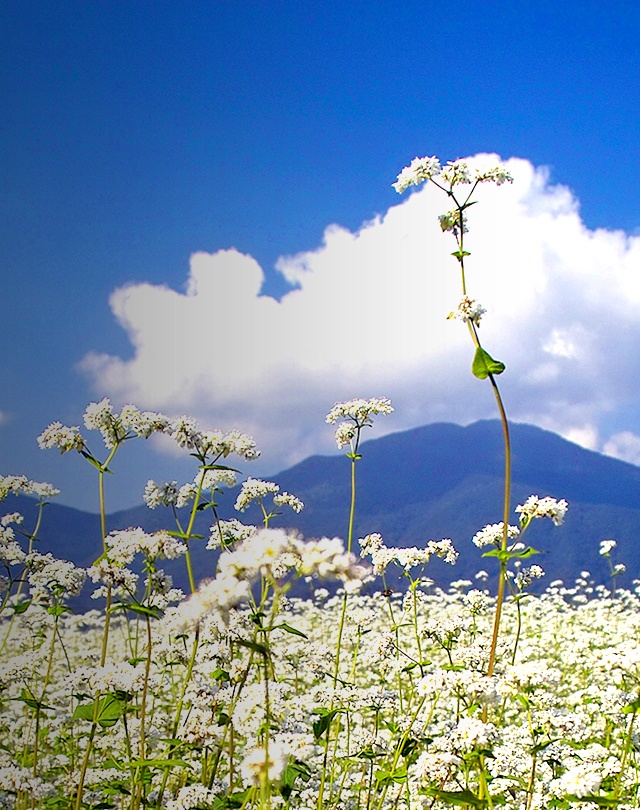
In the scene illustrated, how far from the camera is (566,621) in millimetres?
14312

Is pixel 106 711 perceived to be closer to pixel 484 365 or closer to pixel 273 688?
pixel 273 688

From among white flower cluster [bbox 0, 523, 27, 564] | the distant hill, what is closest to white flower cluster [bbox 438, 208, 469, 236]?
white flower cluster [bbox 0, 523, 27, 564]

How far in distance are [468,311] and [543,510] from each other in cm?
124

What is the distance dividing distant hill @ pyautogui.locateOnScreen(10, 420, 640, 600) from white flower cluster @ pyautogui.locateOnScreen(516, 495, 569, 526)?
193 ft

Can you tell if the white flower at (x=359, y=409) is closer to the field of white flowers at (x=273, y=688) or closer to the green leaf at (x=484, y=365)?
the field of white flowers at (x=273, y=688)

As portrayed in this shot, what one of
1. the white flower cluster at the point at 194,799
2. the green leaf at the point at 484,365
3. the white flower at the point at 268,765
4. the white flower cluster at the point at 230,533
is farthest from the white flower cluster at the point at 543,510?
the white flower cluster at the point at 194,799

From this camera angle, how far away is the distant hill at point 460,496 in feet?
301

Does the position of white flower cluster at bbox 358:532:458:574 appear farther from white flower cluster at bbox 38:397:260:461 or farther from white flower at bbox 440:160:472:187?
white flower at bbox 440:160:472:187

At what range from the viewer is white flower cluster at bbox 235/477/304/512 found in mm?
5543

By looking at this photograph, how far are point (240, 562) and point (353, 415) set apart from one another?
3.87 meters

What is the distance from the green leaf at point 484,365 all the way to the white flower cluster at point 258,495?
2978 millimetres

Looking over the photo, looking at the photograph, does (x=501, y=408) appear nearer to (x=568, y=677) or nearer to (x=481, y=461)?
(x=568, y=677)

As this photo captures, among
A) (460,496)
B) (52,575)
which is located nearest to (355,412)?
(52,575)

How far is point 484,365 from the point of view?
3.05 meters
